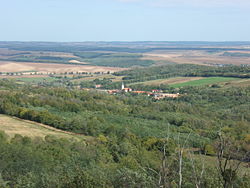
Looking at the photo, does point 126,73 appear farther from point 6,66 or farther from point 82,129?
point 82,129

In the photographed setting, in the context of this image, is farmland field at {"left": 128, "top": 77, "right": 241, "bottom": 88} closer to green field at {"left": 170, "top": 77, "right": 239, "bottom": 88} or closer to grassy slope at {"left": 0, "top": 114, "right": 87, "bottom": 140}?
green field at {"left": 170, "top": 77, "right": 239, "bottom": 88}

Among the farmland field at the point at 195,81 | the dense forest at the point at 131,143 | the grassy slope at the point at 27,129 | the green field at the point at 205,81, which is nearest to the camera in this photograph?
the dense forest at the point at 131,143

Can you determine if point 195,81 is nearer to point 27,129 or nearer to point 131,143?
point 27,129

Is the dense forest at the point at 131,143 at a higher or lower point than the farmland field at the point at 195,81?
higher

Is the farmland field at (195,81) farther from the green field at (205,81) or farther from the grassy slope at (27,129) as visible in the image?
the grassy slope at (27,129)

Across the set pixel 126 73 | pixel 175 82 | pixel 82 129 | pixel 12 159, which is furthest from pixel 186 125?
pixel 126 73

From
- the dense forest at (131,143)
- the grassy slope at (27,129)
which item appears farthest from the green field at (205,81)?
the grassy slope at (27,129)

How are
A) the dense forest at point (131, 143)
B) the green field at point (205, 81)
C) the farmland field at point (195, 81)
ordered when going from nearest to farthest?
the dense forest at point (131, 143), the green field at point (205, 81), the farmland field at point (195, 81)
